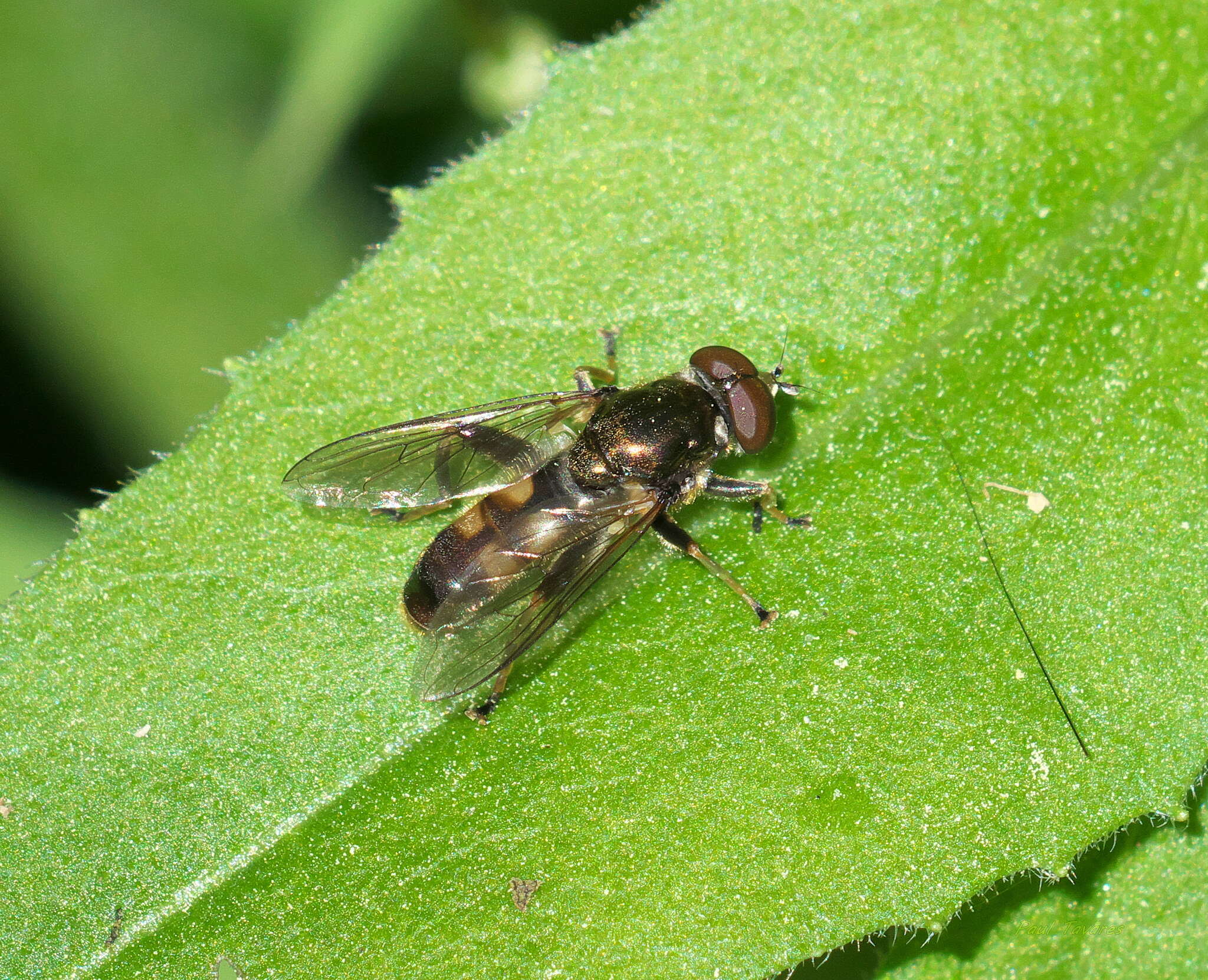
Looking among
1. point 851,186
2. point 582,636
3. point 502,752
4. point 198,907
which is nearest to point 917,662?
point 582,636

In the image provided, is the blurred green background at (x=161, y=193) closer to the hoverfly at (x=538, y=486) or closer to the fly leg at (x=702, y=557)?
the hoverfly at (x=538, y=486)

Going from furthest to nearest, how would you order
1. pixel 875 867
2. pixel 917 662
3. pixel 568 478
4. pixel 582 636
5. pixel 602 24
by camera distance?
1. pixel 602 24
2. pixel 568 478
3. pixel 582 636
4. pixel 917 662
5. pixel 875 867

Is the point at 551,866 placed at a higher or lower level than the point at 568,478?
lower

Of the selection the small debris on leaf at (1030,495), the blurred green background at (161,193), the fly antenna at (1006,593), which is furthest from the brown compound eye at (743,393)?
the blurred green background at (161,193)

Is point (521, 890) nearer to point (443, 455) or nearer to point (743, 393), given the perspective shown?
point (443, 455)

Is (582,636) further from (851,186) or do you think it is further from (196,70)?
(196,70)

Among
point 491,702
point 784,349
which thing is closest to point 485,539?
point 491,702
